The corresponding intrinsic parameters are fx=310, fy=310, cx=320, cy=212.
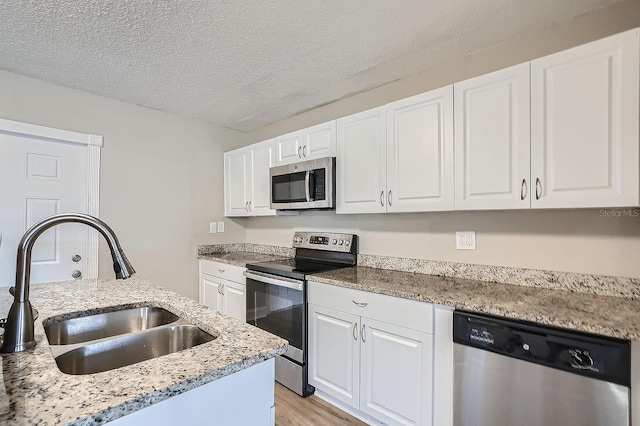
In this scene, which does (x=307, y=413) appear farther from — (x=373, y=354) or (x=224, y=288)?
(x=224, y=288)

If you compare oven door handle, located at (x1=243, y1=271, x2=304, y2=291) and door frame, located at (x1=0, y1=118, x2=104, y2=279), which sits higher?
door frame, located at (x1=0, y1=118, x2=104, y2=279)

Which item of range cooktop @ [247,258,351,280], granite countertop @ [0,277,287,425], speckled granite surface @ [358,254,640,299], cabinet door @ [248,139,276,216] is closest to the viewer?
granite countertop @ [0,277,287,425]

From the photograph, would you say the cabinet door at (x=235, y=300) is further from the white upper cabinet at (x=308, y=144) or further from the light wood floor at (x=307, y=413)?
the white upper cabinet at (x=308, y=144)

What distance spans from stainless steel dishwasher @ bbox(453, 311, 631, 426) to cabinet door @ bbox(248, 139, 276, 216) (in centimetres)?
208

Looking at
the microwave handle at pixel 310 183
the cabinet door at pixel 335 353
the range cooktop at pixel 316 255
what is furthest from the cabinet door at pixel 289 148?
the cabinet door at pixel 335 353

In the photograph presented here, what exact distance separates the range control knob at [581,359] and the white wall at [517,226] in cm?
67

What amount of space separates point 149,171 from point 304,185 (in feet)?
5.53

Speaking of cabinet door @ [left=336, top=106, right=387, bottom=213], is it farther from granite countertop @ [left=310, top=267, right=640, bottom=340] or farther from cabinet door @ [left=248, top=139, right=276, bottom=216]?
cabinet door @ [left=248, top=139, right=276, bottom=216]

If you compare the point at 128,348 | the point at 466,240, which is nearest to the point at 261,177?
the point at 466,240

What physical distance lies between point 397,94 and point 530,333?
6.22 ft

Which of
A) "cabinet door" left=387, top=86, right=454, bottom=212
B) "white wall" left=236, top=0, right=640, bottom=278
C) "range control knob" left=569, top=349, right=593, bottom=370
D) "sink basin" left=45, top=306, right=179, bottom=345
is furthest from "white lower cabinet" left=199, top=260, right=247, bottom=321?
"range control knob" left=569, top=349, right=593, bottom=370

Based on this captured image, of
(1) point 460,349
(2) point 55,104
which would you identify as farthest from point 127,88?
(1) point 460,349

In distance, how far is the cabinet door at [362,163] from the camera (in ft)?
7.25

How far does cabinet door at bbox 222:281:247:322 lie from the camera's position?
284 cm
